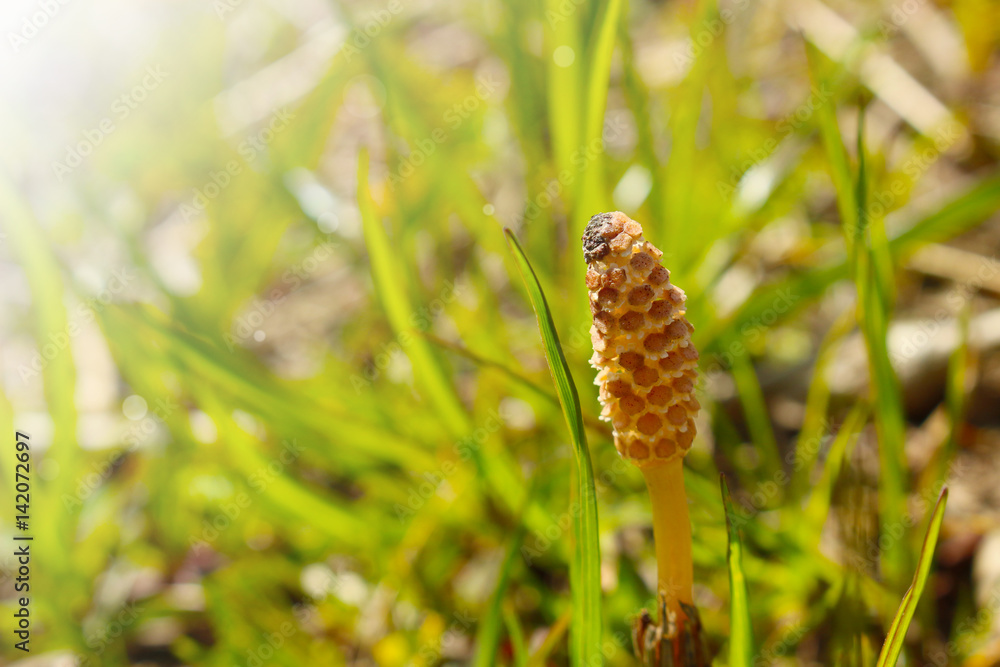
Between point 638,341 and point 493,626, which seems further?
point 493,626

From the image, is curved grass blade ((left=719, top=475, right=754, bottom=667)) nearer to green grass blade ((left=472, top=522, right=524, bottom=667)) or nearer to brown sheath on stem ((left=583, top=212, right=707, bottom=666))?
brown sheath on stem ((left=583, top=212, right=707, bottom=666))

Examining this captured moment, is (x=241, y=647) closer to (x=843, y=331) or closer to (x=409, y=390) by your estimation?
(x=409, y=390)

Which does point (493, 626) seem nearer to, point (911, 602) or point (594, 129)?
point (911, 602)

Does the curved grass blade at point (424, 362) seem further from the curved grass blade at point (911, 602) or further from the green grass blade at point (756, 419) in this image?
the curved grass blade at point (911, 602)

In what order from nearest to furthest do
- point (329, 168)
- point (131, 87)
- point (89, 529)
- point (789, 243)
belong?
point (89, 529) < point (789, 243) < point (131, 87) < point (329, 168)

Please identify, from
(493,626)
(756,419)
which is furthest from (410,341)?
(756,419)

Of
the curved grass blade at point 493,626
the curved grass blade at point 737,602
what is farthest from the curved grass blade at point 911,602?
the curved grass blade at point 493,626

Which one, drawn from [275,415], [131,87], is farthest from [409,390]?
[131,87]
